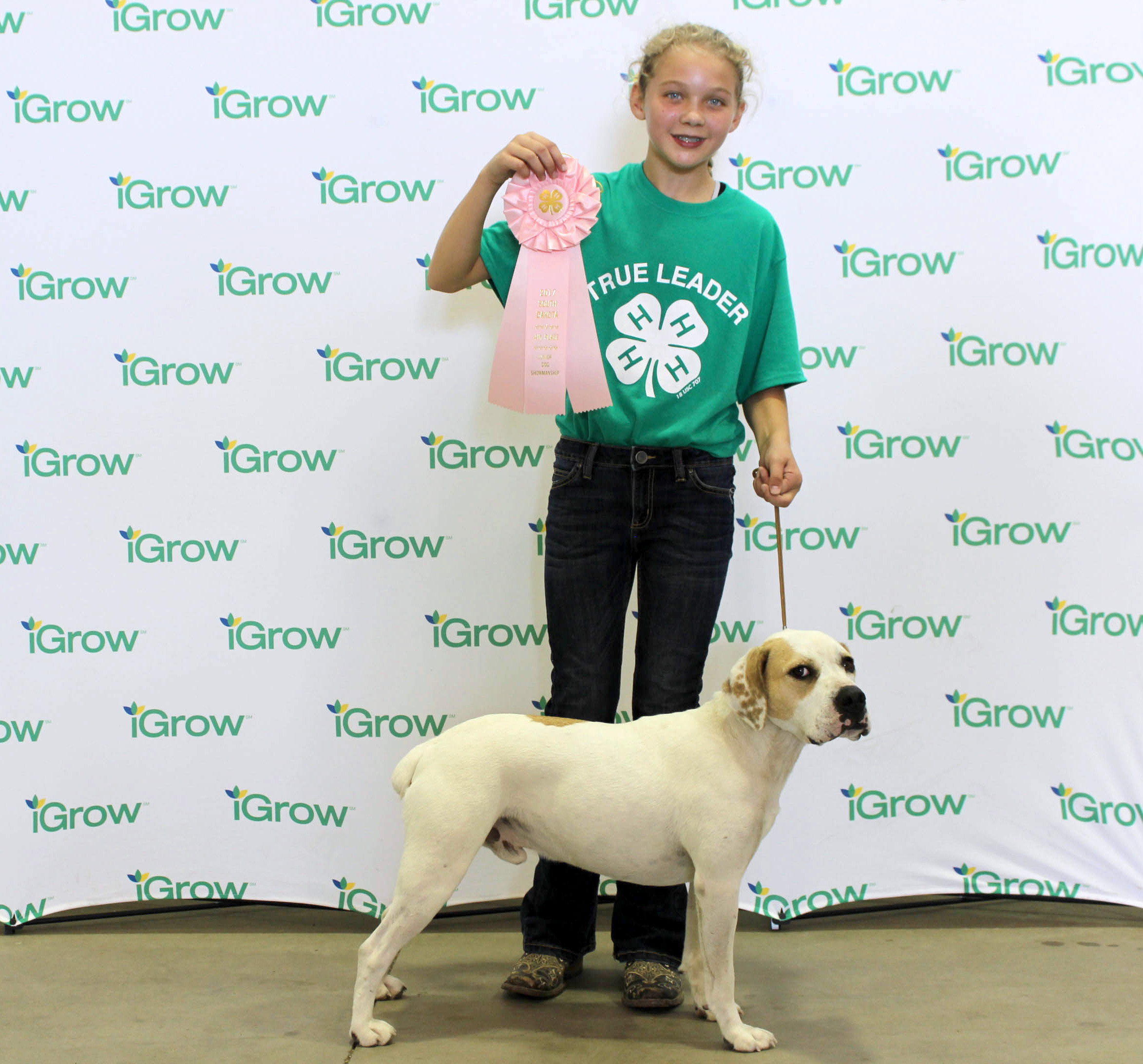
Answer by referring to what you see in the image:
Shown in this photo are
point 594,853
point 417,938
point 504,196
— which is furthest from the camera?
point 417,938

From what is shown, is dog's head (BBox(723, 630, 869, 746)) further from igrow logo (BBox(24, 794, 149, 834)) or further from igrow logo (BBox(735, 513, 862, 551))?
igrow logo (BBox(24, 794, 149, 834))

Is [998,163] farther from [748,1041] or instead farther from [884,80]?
[748,1041]

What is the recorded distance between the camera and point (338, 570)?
121 inches

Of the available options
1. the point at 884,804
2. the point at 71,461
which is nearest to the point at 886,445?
the point at 884,804

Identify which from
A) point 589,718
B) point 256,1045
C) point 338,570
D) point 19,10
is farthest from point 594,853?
point 19,10

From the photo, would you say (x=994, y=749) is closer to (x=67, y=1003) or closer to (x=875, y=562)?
(x=875, y=562)

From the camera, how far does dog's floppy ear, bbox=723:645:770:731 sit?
209 centimetres

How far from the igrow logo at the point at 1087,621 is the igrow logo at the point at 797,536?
61cm

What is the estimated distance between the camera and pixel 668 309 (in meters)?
2.44

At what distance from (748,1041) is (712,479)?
1.22m

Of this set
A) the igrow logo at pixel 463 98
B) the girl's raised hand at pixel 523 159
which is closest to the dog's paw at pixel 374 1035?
the girl's raised hand at pixel 523 159

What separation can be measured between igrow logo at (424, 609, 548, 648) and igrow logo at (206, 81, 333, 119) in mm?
1537

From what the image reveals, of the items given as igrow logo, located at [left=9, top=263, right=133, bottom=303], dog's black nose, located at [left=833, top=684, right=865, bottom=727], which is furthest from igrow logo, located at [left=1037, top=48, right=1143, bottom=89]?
igrow logo, located at [left=9, top=263, right=133, bottom=303]

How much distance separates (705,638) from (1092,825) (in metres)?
1.46
